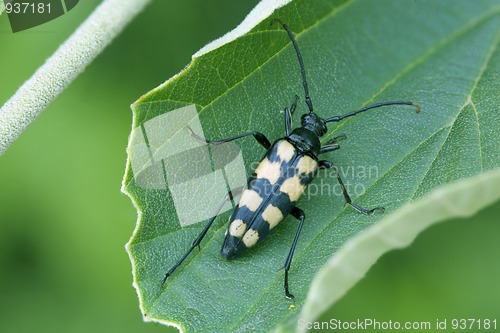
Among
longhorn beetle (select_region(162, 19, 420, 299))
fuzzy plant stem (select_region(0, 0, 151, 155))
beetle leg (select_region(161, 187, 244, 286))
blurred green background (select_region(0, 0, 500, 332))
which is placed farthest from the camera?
blurred green background (select_region(0, 0, 500, 332))

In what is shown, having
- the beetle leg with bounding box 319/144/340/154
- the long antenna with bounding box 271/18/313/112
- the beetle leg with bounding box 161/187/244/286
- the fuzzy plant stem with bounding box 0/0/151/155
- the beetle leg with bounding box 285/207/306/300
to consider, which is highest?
the fuzzy plant stem with bounding box 0/0/151/155

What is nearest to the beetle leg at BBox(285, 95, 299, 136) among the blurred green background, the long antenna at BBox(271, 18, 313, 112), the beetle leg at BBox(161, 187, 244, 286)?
the long antenna at BBox(271, 18, 313, 112)

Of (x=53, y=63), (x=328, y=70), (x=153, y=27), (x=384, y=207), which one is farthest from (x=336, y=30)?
(x=53, y=63)

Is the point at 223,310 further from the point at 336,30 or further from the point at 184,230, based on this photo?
the point at 336,30

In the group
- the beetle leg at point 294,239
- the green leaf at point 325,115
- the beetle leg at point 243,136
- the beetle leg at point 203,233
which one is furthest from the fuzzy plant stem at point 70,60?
the beetle leg at point 294,239

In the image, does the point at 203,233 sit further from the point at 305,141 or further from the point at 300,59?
the point at 300,59

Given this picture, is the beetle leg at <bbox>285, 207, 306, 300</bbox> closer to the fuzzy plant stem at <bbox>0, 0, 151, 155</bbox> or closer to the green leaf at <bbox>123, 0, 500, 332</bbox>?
the green leaf at <bbox>123, 0, 500, 332</bbox>
